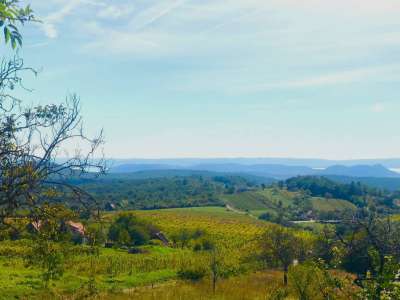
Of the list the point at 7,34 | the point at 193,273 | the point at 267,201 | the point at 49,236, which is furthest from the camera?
the point at 267,201

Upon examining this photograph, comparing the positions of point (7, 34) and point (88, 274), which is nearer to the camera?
point (7, 34)

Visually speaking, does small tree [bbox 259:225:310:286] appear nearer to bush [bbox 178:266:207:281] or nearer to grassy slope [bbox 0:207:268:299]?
bush [bbox 178:266:207:281]

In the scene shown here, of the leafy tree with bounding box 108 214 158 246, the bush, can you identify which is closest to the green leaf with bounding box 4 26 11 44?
the bush

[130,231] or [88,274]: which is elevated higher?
[88,274]

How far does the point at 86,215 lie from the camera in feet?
28.2

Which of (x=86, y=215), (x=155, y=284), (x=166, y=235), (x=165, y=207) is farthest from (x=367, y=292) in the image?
(x=165, y=207)

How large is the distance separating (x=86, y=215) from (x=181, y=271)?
28.9 meters

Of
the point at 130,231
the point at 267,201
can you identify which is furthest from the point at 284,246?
the point at 267,201

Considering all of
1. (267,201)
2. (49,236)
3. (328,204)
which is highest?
(49,236)

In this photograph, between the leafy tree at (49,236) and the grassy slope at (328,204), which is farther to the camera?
the grassy slope at (328,204)

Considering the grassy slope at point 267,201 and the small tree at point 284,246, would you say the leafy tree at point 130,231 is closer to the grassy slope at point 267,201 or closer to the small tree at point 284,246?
the small tree at point 284,246

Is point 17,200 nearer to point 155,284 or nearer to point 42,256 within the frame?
point 42,256

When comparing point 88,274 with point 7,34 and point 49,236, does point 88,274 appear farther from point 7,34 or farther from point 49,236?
point 7,34

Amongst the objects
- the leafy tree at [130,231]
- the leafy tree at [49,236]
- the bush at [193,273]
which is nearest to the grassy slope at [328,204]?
the leafy tree at [130,231]
